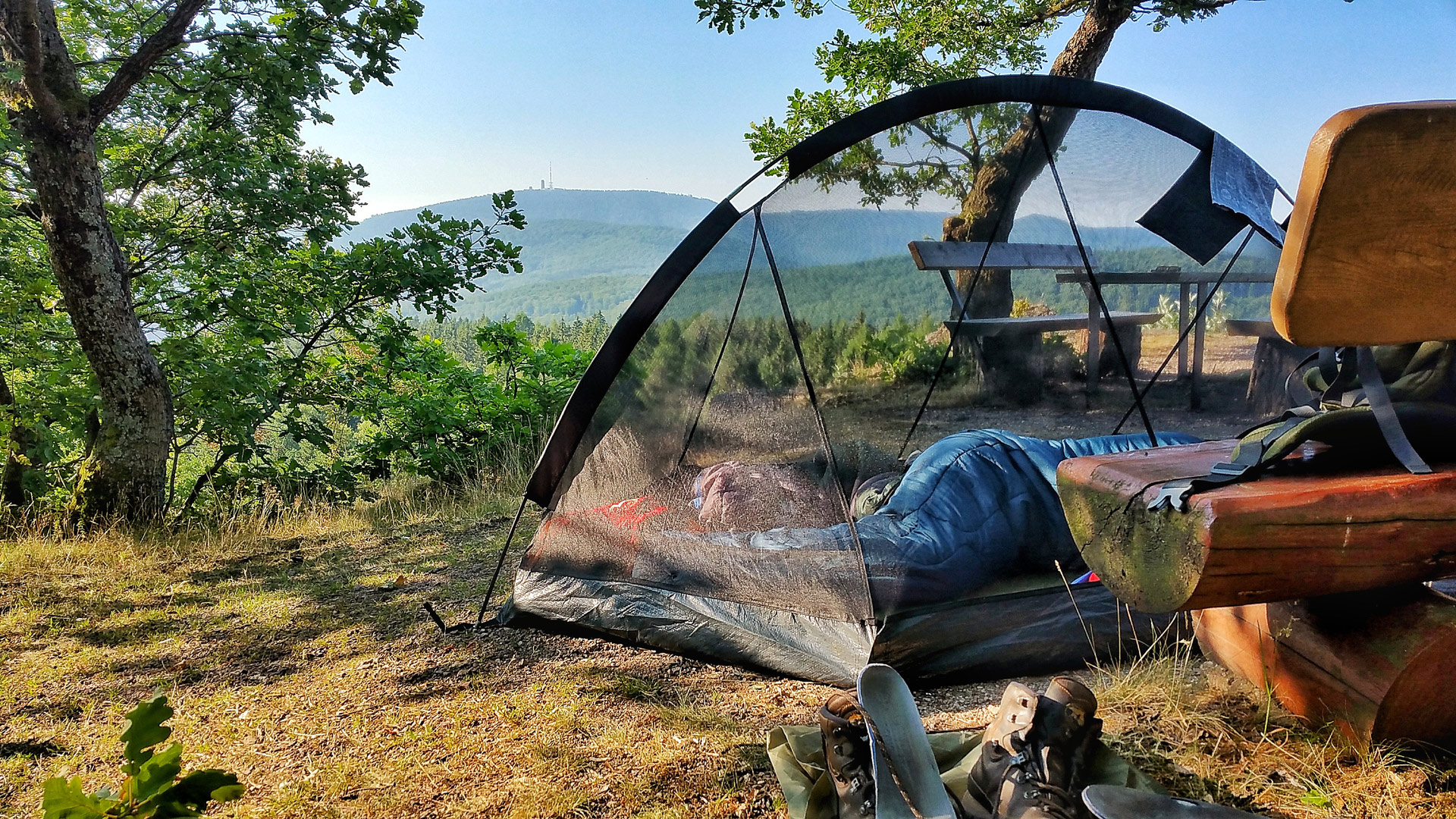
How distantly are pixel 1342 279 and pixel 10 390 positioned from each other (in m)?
7.17

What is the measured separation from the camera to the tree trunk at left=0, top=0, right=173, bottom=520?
13.9 feet

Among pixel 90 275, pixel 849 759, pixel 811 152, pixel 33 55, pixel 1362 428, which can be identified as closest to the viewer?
pixel 1362 428

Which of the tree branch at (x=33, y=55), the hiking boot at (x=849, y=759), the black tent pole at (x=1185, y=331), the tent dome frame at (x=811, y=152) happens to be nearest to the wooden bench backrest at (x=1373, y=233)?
the hiking boot at (x=849, y=759)

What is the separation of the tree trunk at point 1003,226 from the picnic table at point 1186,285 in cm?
27

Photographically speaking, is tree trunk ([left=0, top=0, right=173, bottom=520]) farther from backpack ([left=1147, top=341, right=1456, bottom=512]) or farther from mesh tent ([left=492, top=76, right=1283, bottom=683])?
backpack ([left=1147, top=341, right=1456, bottom=512])

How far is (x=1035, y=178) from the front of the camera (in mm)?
3062

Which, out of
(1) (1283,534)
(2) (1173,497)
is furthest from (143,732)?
(1) (1283,534)

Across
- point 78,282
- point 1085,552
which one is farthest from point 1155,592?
point 78,282

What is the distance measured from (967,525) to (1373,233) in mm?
1629

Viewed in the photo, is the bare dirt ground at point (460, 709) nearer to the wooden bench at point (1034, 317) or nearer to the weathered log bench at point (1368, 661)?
the weathered log bench at point (1368, 661)

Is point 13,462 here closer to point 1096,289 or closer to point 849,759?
point 849,759

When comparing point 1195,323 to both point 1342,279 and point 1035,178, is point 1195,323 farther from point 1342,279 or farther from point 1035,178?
point 1342,279

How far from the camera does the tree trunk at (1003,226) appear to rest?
3.04 m

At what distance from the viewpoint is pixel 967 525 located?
2.62m
